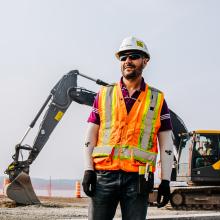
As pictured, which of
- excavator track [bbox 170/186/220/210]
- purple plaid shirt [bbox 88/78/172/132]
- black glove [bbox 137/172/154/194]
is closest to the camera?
black glove [bbox 137/172/154/194]

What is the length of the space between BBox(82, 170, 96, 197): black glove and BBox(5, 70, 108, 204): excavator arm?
12.6 meters

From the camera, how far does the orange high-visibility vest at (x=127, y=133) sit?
3.41 metres

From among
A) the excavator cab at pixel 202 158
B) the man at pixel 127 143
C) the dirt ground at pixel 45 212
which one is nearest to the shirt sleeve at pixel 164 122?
the man at pixel 127 143

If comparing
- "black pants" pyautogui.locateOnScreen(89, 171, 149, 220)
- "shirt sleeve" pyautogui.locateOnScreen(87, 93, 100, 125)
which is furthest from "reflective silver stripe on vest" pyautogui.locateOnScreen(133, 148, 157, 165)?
"shirt sleeve" pyautogui.locateOnScreen(87, 93, 100, 125)

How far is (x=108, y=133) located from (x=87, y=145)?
19 cm

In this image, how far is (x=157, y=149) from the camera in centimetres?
359

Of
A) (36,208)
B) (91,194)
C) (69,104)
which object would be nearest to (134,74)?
(91,194)

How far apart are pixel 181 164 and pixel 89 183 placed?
14268mm

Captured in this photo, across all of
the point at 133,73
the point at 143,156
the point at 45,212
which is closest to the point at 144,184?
the point at 143,156

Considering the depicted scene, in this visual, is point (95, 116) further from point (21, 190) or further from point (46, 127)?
point (46, 127)

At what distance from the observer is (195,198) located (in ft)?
55.1

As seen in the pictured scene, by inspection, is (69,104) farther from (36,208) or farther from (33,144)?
(36,208)

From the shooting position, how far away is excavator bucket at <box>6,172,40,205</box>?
51.3 feet

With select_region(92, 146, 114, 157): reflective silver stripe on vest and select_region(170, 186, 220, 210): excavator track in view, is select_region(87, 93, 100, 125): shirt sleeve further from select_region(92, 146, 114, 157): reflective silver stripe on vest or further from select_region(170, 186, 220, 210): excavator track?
select_region(170, 186, 220, 210): excavator track
